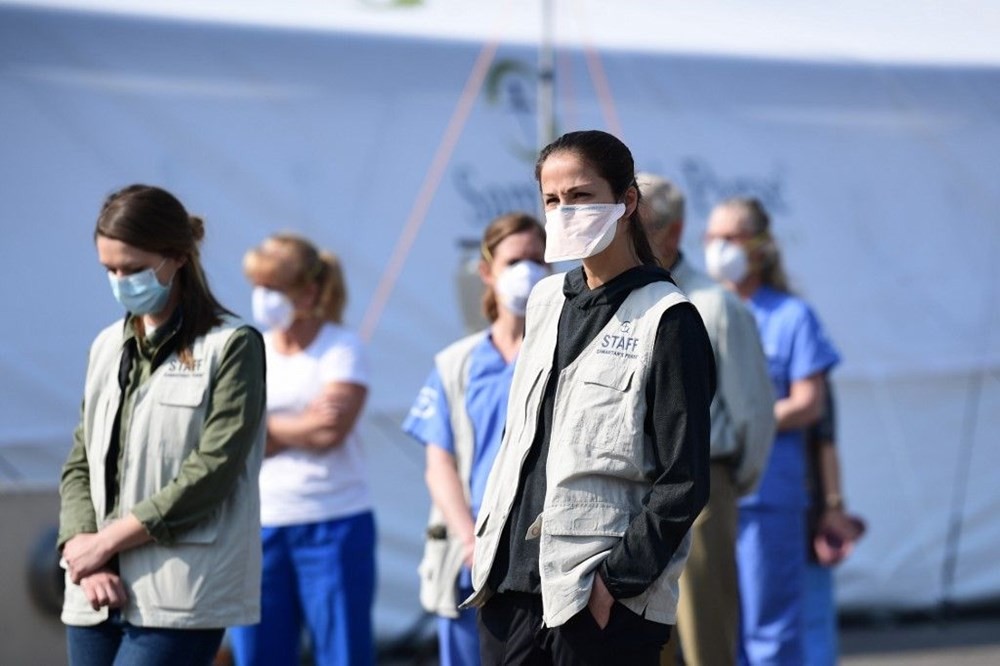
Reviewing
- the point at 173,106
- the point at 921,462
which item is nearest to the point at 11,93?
the point at 173,106

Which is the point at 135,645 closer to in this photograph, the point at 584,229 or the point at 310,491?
the point at 584,229

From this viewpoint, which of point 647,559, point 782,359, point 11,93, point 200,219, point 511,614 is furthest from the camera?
point 11,93

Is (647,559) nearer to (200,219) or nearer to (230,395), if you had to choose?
(230,395)

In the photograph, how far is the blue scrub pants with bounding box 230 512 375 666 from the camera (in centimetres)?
439

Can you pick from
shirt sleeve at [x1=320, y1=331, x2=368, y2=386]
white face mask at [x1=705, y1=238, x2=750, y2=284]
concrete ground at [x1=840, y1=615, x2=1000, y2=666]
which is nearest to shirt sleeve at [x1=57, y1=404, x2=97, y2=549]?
shirt sleeve at [x1=320, y1=331, x2=368, y2=386]

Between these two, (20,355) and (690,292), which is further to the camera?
(20,355)

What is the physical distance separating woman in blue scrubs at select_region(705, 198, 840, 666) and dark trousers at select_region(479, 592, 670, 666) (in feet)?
5.67

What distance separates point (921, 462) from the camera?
23.1ft

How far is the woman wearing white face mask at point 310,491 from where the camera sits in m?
4.43

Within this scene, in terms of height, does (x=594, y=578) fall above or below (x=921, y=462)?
above

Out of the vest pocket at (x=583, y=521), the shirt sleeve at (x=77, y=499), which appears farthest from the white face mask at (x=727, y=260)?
the vest pocket at (x=583, y=521)

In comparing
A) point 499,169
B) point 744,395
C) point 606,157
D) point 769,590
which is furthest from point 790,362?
point 606,157

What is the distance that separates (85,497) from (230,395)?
401 millimetres

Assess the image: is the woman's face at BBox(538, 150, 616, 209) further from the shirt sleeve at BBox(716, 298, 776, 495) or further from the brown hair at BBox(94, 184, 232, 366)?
the shirt sleeve at BBox(716, 298, 776, 495)
